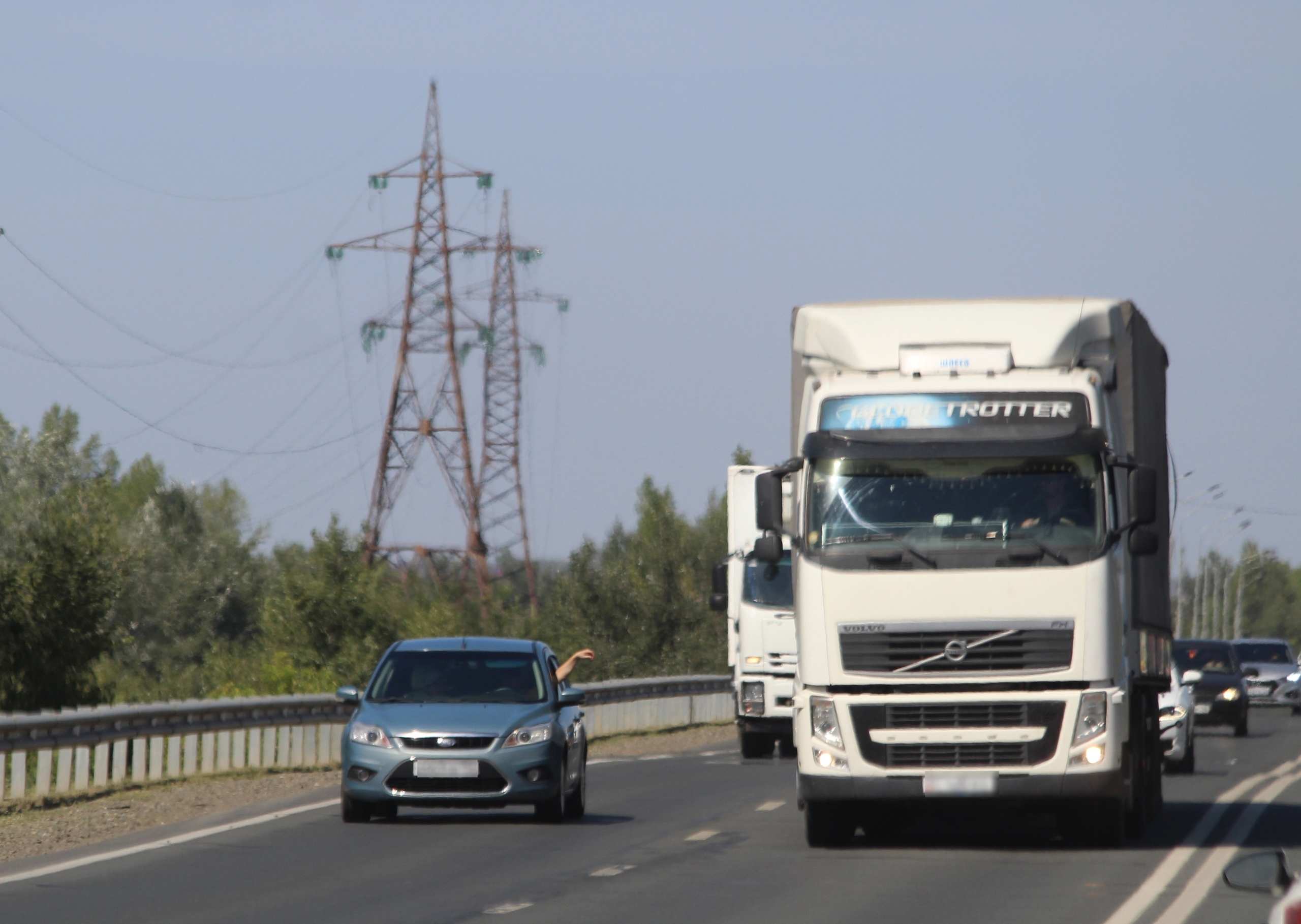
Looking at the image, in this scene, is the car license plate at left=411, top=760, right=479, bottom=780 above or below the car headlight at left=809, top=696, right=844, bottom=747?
below

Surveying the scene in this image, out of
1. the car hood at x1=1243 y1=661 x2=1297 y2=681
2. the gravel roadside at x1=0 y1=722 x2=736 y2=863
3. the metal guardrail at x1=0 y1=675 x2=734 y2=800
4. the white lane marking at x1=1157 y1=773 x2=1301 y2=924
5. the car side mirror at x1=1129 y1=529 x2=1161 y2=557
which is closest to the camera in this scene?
the white lane marking at x1=1157 y1=773 x2=1301 y2=924

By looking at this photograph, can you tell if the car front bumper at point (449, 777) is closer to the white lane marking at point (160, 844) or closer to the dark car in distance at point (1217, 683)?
the white lane marking at point (160, 844)

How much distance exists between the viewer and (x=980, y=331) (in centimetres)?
1572

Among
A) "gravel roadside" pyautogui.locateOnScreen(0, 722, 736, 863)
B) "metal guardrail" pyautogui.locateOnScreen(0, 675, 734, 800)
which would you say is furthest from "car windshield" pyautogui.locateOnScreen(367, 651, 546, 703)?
"metal guardrail" pyautogui.locateOnScreen(0, 675, 734, 800)

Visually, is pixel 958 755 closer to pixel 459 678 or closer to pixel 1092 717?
pixel 1092 717

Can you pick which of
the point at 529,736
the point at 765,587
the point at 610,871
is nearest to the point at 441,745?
the point at 529,736

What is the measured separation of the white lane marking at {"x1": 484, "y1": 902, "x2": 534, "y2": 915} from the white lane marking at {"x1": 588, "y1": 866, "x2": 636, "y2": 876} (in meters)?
1.67

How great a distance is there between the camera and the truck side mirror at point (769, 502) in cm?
1510

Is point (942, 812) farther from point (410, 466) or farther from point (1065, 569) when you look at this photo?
point (410, 466)

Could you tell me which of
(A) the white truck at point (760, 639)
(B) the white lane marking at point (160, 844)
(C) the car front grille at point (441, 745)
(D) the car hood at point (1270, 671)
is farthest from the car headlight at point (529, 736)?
(D) the car hood at point (1270, 671)

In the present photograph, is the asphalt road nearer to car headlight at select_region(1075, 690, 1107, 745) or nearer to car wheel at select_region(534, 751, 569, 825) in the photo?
car wheel at select_region(534, 751, 569, 825)

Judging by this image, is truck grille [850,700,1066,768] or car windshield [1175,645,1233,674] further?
car windshield [1175,645,1233,674]

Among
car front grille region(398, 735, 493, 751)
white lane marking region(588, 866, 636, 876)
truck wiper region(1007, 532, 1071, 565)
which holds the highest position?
truck wiper region(1007, 532, 1071, 565)

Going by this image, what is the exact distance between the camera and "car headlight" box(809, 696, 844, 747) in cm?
1535
